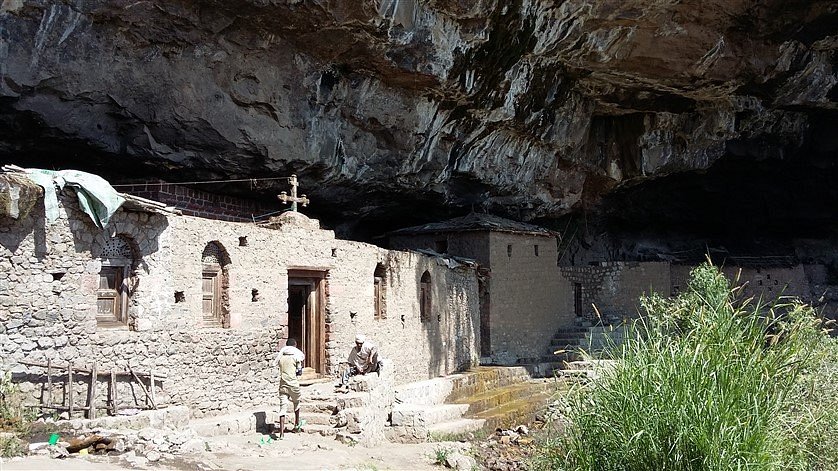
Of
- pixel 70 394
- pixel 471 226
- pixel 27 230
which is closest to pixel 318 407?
pixel 70 394

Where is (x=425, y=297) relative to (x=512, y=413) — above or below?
above

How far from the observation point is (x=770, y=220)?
30.5 meters

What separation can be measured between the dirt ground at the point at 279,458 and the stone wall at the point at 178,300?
56.5 inches

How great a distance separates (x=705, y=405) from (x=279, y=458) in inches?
205

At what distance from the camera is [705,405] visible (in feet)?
23.5

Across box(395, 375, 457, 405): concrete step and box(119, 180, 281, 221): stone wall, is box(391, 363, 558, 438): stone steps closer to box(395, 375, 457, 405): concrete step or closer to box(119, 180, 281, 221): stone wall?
box(395, 375, 457, 405): concrete step


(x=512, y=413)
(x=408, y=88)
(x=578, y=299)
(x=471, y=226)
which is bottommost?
(x=512, y=413)

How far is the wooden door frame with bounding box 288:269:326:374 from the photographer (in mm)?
14117

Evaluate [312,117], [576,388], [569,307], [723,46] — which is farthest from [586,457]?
[569,307]

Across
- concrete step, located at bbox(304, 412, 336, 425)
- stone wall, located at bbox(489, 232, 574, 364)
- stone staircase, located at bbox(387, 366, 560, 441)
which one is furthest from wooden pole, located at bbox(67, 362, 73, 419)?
stone wall, located at bbox(489, 232, 574, 364)

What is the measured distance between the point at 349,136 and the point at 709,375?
37.4 ft

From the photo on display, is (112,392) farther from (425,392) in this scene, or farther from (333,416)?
(425,392)

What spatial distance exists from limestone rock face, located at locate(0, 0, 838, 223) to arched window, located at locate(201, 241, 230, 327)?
3.53 meters

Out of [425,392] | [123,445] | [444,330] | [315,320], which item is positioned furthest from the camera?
[444,330]
